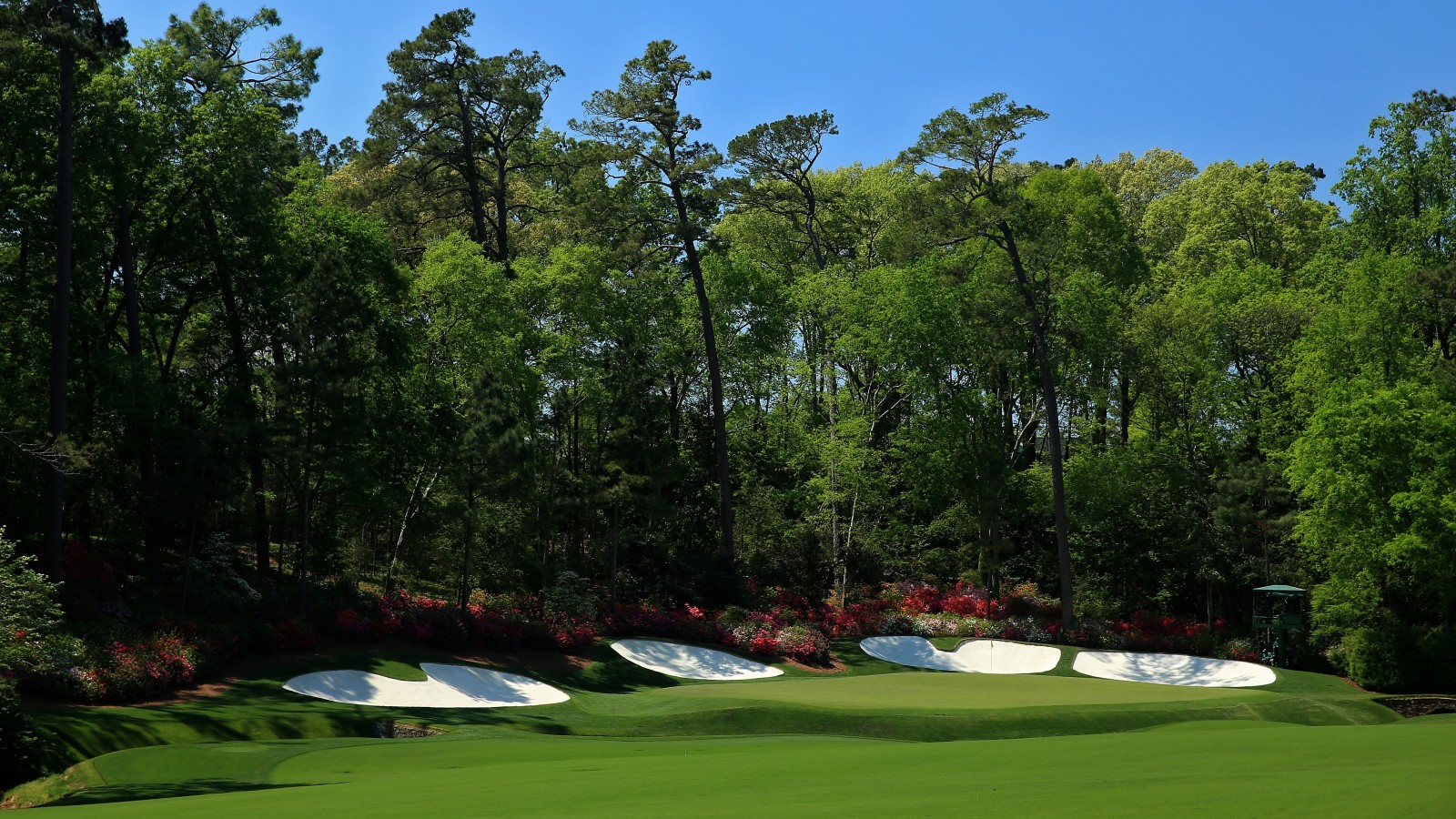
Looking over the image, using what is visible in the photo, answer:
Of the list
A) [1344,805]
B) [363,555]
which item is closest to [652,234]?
[363,555]

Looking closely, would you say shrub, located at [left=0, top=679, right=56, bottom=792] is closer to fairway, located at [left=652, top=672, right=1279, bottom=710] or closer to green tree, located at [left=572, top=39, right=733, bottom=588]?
fairway, located at [left=652, top=672, right=1279, bottom=710]

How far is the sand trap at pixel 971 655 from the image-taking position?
31.2 metres

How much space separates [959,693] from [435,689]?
1095 centimetres

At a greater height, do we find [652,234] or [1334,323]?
[652,234]

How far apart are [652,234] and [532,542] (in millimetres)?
10592

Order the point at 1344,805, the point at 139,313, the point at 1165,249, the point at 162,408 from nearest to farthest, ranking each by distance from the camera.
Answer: the point at 1344,805
the point at 162,408
the point at 139,313
the point at 1165,249

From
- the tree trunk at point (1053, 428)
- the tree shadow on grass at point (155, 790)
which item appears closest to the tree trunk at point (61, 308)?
the tree shadow on grass at point (155, 790)

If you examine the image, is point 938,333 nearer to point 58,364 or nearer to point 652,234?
point 652,234

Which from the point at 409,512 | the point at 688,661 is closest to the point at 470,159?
the point at 409,512

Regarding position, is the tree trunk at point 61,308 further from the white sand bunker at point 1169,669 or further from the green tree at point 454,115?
the white sand bunker at point 1169,669

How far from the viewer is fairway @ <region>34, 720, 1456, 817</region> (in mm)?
7578

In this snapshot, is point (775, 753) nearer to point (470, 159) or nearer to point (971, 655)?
point (971, 655)

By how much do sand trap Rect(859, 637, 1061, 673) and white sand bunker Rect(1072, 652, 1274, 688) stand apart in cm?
110

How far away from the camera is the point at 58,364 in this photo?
845 inches
